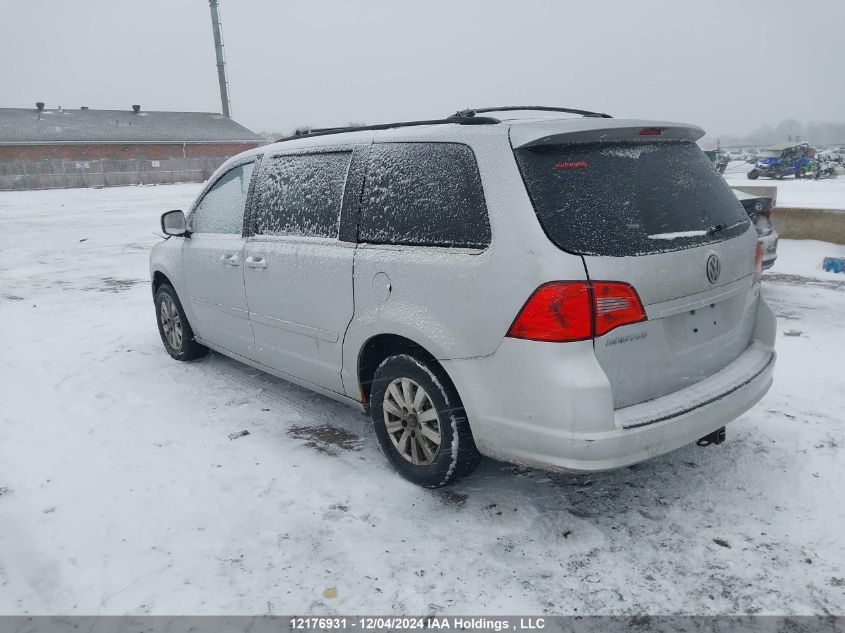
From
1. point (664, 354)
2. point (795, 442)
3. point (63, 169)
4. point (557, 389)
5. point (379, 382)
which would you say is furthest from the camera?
point (63, 169)

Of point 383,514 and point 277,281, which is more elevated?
point 277,281

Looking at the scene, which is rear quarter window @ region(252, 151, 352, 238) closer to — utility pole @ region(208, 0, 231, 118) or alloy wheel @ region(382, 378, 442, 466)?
alloy wheel @ region(382, 378, 442, 466)

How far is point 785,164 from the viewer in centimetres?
2998

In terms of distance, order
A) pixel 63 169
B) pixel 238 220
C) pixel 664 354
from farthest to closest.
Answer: pixel 63 169 < pixel 238 220 < pixel 664 354

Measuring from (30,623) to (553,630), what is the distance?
206 centimetres

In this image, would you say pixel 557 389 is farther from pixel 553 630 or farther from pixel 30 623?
pixel 30 623

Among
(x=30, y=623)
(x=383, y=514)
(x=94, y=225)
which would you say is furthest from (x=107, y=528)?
(x=94, y=225)

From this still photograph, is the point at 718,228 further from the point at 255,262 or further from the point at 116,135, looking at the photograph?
the point at 116,135

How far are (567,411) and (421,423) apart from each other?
919 mm

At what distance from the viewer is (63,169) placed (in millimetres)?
37938

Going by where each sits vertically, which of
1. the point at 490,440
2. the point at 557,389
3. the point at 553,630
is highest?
the point at 557,389

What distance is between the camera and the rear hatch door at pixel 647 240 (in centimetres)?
264

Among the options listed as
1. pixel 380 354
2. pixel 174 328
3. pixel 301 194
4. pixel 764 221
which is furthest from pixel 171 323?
pixel 764 221

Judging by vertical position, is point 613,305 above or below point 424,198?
below
